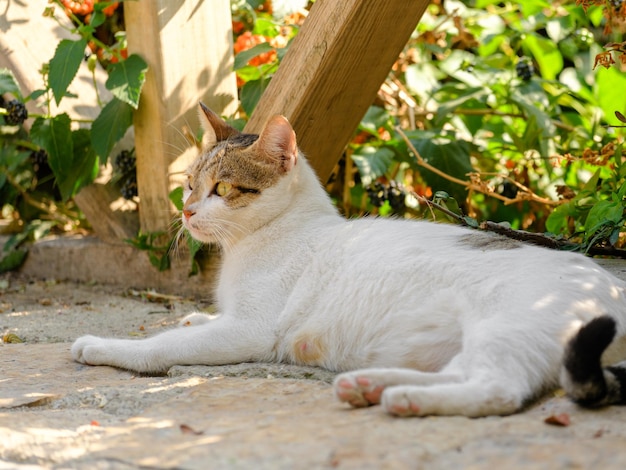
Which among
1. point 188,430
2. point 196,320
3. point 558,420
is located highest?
point 558,420

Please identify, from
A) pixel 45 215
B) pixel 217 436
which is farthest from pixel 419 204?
pixel 217 436

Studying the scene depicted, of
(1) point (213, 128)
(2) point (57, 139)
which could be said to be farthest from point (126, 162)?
(1) point (213, 128)

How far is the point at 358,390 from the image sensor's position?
5.97ft

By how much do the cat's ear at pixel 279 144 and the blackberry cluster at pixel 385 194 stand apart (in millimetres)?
1146

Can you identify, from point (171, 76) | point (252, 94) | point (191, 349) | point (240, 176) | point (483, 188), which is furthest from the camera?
point (252, 94)

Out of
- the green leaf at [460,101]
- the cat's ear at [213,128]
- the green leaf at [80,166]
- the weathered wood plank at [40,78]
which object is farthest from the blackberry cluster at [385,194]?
the green leaf at [80,166]

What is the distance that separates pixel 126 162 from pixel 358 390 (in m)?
2.67

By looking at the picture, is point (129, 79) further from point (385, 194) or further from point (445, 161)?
point (445, 161)

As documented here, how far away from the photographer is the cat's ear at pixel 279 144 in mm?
2781

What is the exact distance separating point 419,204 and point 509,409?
2.79 meters

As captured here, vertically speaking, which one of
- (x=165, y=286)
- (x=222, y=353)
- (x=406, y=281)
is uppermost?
(x=406, y=281)

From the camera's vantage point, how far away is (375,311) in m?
2.36

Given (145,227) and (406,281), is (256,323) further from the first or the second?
(145,227)

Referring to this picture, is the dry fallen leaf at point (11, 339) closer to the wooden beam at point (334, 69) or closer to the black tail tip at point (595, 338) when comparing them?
the wooden beam at point (334, 69)
